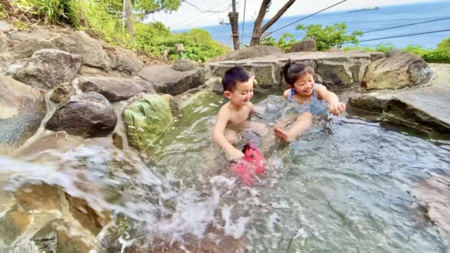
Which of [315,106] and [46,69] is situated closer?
[46,69]

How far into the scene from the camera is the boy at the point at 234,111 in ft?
10.2

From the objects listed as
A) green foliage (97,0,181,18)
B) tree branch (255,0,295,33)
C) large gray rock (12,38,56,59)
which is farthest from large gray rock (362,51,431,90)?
green foliage (97,0,181,18)

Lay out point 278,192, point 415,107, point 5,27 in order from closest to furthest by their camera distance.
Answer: point 278,192 → point 415,107 → point 5,27

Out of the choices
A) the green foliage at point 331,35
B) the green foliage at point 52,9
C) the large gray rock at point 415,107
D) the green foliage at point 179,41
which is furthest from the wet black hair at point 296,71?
the green foliage at point 331,35

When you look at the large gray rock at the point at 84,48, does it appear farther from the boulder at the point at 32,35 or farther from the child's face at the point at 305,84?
the child's face at the point at 305,84

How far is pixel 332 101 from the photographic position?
3.51 metres

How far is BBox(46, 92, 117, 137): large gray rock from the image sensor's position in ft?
10.3

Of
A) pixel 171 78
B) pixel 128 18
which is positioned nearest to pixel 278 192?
pixel 171 78

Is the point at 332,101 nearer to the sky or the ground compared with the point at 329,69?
nearer to the ground

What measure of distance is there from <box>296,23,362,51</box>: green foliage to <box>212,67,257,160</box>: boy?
710cm

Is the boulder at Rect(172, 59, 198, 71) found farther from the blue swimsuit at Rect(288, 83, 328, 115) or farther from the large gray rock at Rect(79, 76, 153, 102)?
the blue swimsuit at Rect(288, 83, 328, 115)

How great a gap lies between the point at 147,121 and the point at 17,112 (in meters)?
1.41

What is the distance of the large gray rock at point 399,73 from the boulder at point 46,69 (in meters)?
5.09

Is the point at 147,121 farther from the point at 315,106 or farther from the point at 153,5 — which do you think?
the point at 153,5
